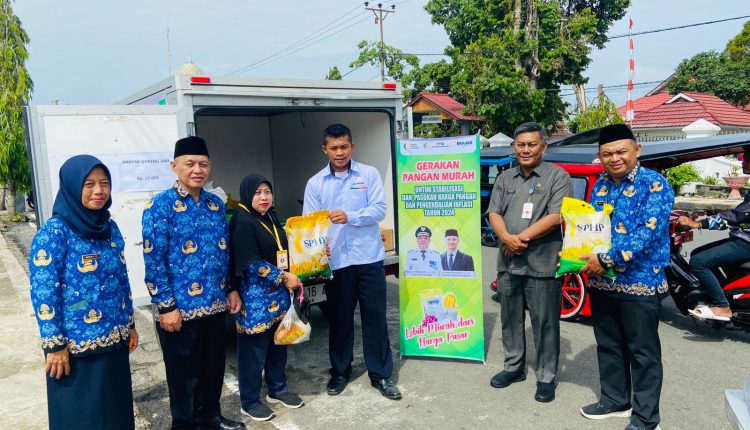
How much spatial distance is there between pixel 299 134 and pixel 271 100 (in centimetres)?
301

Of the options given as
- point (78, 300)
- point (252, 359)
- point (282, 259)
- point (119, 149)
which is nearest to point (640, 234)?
point (282, 259)

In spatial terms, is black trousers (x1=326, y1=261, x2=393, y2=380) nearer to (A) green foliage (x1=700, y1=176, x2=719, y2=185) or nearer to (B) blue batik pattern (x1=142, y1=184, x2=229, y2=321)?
(B) blue batik pattern (x1=142, y1=184, x2=229, y2=321)

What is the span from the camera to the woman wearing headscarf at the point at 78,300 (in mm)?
2314

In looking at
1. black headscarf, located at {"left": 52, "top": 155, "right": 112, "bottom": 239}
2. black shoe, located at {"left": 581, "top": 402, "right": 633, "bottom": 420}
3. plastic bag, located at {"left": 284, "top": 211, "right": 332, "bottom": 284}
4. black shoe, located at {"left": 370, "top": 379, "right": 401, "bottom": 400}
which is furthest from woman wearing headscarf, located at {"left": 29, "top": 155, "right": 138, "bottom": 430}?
black shoe, located at {"left": 581, "top": 402, "right": 633, "bottom": 420}

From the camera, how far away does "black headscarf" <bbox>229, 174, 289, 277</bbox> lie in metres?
3.13

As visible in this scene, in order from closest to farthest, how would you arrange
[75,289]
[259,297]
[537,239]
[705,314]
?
[75,289] → [259,297] → [537,239] → [705,314]

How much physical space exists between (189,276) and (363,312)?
135 cm

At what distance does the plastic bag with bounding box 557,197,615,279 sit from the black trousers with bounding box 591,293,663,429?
242 mm

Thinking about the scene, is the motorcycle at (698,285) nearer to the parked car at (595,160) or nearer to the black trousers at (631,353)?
the parked car at (595,160)

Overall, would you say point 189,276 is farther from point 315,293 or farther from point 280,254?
point 315,293

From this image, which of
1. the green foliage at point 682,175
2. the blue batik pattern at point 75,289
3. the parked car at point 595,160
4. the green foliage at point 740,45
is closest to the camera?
the blue batik pattern at point 75,289

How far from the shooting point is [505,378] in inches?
152

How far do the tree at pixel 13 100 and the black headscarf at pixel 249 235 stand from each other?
14129mm

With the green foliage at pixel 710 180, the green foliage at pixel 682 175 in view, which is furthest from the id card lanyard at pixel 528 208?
the green foliage at pixel 710 180
